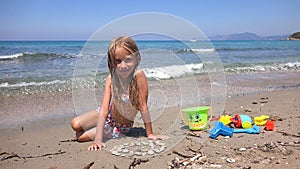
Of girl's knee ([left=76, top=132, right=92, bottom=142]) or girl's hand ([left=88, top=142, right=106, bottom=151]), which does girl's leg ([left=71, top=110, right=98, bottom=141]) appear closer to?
girl's knee ([left=76, top=132, right=92, bottom=142])

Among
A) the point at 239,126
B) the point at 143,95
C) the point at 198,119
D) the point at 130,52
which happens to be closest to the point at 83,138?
the point at 143,95

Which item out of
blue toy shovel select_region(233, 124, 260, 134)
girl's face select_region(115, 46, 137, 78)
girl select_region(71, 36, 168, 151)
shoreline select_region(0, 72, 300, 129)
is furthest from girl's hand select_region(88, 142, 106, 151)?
blue toy shovel select_region(233, 124, 260, 134)

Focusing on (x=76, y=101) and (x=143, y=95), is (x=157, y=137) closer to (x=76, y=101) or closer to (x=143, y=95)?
(x=143, y=95)

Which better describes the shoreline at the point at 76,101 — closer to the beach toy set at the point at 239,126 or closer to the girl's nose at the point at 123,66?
the beach toy set at the point at 239,126

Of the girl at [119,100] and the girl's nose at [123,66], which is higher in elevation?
the girl's nose at [123,66]

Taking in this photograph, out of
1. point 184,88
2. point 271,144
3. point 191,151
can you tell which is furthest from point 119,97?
point 184,88

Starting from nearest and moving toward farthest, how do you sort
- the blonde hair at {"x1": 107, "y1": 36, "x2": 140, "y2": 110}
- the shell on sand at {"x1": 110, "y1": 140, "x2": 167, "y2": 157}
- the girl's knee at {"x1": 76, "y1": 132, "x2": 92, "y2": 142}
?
the shell on sand at {"x1": 110, "y1": 140, "x2": 167, "y2": 157}
the blonde hair at {"x1": 107, "y1": 36, "x2": 140, "y2": 110}
the girl's knee at {"x1": 76, "y1": 132, "x2": 92, "y2": 142}

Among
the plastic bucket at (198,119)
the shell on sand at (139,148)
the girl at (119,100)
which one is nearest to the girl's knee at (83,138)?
the girl at (119,100)

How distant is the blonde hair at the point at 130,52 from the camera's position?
314 cm

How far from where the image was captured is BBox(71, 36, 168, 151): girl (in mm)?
3189

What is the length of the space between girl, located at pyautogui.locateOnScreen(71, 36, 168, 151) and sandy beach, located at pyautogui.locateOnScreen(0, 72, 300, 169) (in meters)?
0.16

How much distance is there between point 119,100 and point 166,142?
79 centimetres

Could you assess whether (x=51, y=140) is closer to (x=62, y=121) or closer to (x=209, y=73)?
(x=62, y=121)

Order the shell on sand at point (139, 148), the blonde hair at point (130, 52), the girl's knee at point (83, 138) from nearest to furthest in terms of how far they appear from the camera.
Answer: the shell on sand at point (139, 148) < the blonde hair at point (130, 52) < the girl's knee at point (83, 138)
